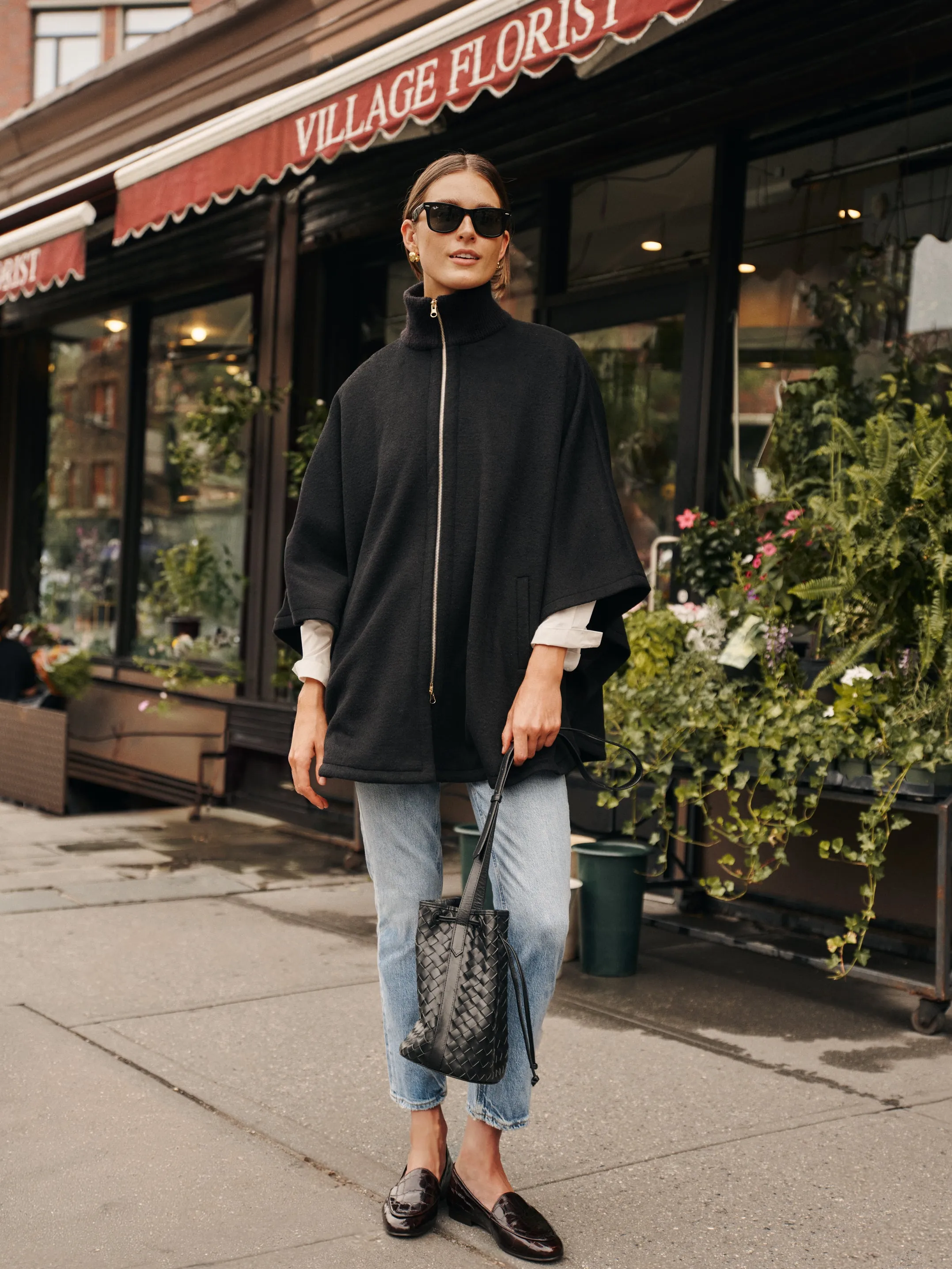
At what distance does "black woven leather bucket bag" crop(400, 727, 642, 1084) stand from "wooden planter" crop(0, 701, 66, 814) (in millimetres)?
6270

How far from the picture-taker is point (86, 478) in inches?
459

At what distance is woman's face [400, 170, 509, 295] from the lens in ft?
8.77

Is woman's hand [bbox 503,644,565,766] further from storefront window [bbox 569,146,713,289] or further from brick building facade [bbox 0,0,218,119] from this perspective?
brick building facade [bbox 0,0,218,119]

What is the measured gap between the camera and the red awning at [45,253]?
823 cm

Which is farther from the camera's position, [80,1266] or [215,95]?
[215,95]

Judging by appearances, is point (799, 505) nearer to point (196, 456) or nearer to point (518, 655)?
point (518, 655)

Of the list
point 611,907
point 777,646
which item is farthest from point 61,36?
point 611,907

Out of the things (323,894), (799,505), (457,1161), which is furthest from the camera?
(323,894)

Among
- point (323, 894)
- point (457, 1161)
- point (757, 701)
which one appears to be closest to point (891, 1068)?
point (757, 701)

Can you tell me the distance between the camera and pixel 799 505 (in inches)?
222

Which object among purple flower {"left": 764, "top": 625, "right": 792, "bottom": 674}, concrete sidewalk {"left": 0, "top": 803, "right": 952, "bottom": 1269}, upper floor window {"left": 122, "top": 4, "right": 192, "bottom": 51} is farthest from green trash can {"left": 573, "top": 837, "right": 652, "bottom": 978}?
upper floor window {"left": 122, "top": 4, "right": 192, "bottom": 51}

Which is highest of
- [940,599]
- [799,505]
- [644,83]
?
[644,83]

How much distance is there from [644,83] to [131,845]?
4.61 meters

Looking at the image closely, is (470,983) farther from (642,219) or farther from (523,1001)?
(642,219)
